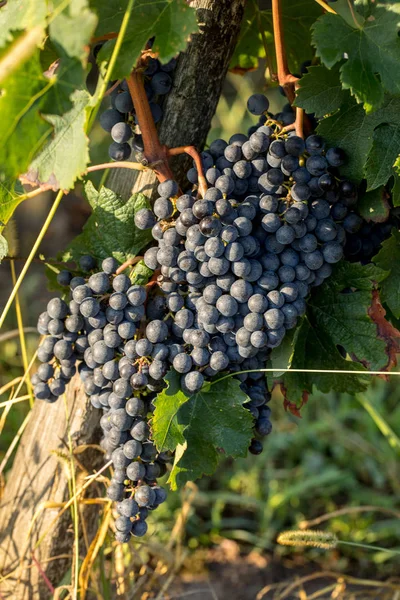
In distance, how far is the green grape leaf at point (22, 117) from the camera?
748mm

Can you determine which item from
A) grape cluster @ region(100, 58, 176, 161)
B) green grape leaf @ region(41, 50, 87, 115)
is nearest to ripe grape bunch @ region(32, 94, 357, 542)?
grape cluster @ region(100, 58, 176, 161)

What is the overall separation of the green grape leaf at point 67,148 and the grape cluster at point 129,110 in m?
0.15

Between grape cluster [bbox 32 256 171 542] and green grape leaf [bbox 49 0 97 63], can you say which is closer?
green grape leaf [bbox 49 0 97 63]

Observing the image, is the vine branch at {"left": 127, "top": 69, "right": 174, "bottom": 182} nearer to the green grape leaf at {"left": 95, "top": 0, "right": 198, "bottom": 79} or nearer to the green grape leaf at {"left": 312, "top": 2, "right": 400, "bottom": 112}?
the green grape leaf at {"left": 95, "top": 0, "right": 198, "bottom": 79}

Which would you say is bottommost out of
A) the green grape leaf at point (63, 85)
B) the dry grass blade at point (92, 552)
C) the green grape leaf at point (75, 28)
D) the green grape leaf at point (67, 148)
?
the dry grass blade at point (92, 552)

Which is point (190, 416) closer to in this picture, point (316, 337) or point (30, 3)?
point (316, 337)

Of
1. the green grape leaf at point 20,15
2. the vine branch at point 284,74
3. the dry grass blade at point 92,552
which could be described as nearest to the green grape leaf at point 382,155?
the vine branch at point 284,74

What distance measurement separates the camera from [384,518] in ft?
7.64

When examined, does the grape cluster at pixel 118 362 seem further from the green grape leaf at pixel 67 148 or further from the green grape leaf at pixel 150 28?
the green grape leaf at pixel 150 28

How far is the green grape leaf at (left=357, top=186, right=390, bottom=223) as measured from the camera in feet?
3.24

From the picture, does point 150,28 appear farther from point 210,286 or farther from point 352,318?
point 352,318

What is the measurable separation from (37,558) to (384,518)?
145 centimetres

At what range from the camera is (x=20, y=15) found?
2.82ft

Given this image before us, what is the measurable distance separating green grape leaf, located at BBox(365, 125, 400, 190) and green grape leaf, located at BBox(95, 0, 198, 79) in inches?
12.7
